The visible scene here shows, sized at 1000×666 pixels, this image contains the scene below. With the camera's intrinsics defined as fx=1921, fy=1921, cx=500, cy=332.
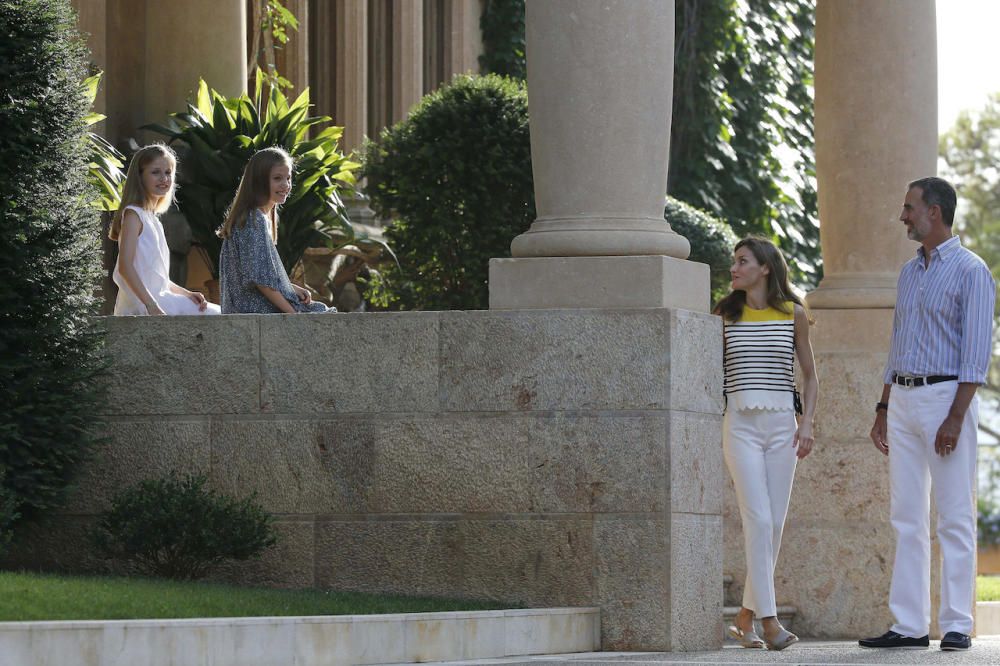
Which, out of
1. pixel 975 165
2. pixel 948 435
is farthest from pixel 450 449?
pixel 975 165

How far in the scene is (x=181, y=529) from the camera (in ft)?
26.9

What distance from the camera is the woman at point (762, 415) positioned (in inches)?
360

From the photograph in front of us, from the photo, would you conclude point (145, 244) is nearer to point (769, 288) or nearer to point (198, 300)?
point (198, 300)

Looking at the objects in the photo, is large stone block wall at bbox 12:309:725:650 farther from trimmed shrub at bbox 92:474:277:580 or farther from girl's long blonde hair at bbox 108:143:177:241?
girl's long blonde hair at bbox 108:143:177:241

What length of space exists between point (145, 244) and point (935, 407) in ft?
13.4

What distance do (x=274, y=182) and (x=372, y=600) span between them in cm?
260

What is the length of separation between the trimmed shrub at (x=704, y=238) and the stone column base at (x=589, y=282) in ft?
24.5

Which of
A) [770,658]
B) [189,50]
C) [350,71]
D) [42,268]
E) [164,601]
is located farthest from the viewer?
[350,71]

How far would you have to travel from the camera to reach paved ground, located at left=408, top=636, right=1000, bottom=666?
7.46 metres

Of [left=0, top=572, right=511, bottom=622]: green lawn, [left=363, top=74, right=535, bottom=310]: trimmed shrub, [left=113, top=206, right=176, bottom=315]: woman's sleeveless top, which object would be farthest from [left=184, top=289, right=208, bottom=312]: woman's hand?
[left=363, top=74, right=535, bottom=310]: trimmed shrub

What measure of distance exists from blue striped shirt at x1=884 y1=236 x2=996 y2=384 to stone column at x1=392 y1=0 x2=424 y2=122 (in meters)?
12.4

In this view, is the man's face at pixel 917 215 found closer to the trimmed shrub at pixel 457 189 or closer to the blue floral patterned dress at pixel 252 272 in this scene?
the blue floral patterned dress at pixel 252 272

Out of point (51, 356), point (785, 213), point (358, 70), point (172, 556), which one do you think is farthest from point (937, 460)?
point (785, 213)

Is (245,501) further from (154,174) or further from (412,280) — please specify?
(412,280)
